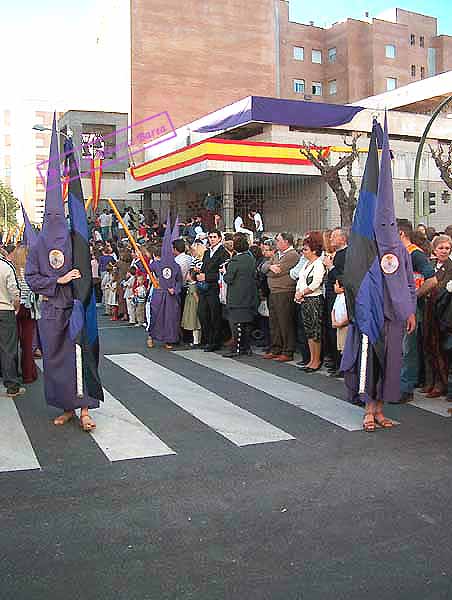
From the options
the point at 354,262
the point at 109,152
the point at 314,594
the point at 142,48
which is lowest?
the point at 314,594

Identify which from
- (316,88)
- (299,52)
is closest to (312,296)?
(299,52)

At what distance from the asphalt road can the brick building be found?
44161 millimetres

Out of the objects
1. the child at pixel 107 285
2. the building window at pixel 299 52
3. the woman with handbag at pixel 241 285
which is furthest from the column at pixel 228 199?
the building window at pixel 299 52

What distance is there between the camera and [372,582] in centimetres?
364

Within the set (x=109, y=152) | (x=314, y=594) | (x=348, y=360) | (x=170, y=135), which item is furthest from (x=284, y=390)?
(x=109, y=152)

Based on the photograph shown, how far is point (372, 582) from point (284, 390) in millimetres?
4664

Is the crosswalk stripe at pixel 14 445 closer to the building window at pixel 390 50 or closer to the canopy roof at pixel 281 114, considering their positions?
the canopy roof at pixel 281 114

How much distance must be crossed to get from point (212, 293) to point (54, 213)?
527cm

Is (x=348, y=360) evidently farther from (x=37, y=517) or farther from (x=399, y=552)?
(x=37, y=517)

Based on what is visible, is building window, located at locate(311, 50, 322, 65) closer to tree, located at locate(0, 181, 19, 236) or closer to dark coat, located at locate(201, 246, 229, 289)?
tree, located at locate(0, 181, 19, 236)

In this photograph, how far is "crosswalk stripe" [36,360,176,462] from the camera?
233 inches

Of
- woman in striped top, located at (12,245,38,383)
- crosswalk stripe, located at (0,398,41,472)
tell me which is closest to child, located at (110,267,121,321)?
woman in striped top, located at (12,245,38,383)

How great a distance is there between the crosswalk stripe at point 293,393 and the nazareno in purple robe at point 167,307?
119cm

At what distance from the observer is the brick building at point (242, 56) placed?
1944 inches
